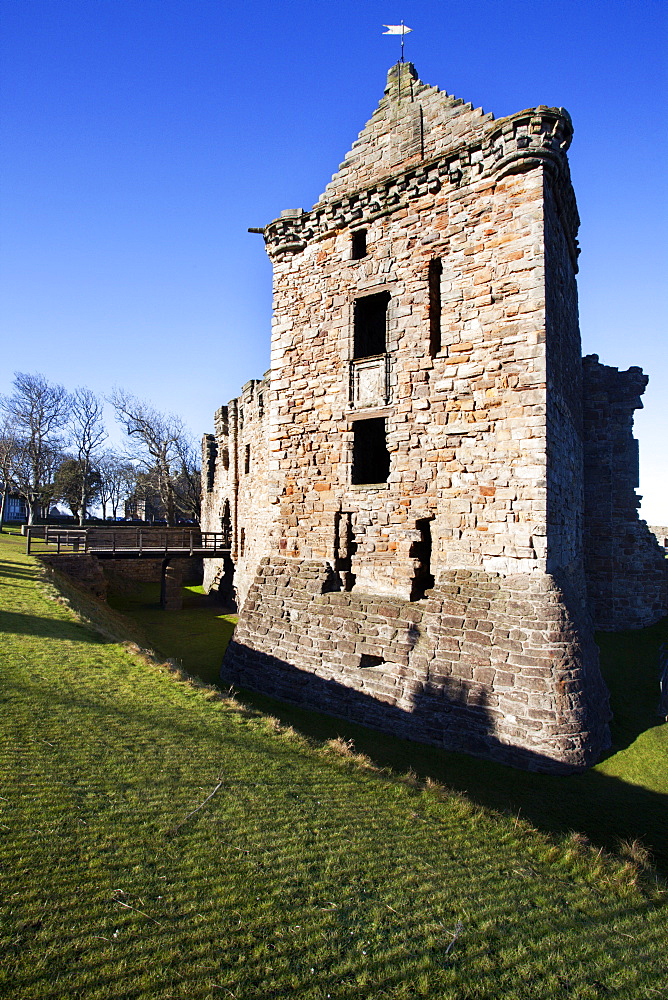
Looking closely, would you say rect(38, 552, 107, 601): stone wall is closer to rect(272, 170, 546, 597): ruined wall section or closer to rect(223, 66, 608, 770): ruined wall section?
rect(223, 66, 608, 770): ruined wall section

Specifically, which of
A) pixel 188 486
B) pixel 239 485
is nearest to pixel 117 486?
pixel 188 486

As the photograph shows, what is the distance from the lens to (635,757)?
749cm

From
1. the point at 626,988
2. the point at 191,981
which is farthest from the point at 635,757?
the point at 191,981

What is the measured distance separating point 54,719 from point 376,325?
33.5 ft

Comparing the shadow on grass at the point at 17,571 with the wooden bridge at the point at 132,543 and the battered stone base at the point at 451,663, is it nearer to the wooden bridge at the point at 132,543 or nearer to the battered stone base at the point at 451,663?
the wooden bridge at the point at 132,543

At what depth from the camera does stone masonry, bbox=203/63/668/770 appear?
7.74 meters

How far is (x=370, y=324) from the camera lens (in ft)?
39.7

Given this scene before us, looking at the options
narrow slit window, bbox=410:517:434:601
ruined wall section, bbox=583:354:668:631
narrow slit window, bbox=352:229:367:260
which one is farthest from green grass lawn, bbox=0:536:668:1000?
narrow slit window, bbox=352:229:367:260

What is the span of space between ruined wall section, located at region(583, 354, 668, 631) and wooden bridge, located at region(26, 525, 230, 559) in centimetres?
1467

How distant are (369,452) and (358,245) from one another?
441 centimetres

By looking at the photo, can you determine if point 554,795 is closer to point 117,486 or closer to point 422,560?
point 422,560

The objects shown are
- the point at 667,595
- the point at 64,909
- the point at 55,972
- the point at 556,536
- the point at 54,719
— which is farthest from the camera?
the point at 667,595

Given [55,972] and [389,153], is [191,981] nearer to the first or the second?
[55,972]

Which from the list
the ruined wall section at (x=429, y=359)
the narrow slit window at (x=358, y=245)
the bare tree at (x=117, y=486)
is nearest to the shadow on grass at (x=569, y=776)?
the ruined wall section at (x=429, y=359)
